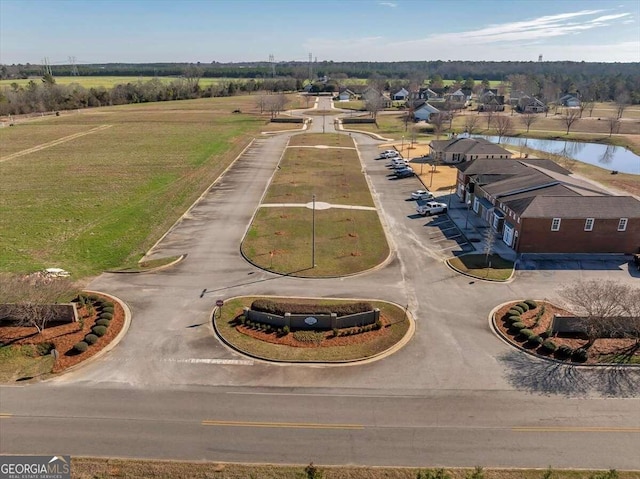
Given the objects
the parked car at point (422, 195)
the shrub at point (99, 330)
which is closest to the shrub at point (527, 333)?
the shrub at point (99, 330)

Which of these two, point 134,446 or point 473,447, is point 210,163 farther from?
point 473,447

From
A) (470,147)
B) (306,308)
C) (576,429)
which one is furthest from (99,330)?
(470,147)

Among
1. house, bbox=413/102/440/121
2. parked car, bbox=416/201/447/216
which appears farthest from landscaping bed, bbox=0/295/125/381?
house, bbox=413/102/440/121

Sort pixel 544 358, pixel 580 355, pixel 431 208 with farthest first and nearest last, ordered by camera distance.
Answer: pixel 431 208, pixel 544 358, pixel 580 355

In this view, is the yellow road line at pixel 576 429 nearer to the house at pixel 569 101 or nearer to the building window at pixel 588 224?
the building window at pixel 588 224

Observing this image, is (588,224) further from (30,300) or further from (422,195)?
(30,300)

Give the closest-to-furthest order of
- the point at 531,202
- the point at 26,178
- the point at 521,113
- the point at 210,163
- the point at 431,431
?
the point at 431,431, the point at 531,202, the point at 26,178, the point at 210,163, the point at 521,113

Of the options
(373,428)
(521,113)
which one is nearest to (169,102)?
(521,113)

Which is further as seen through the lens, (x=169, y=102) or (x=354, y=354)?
(x=169, y=102)
